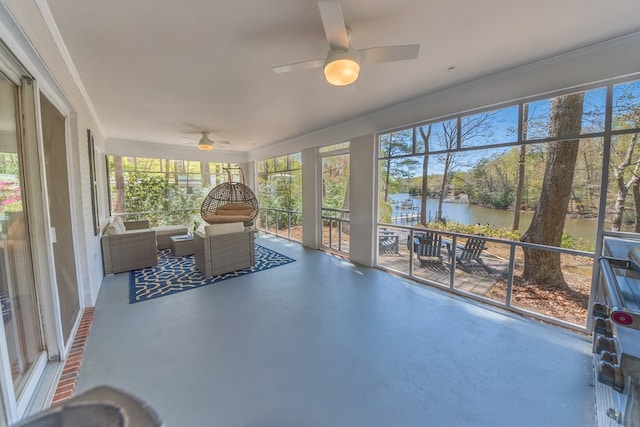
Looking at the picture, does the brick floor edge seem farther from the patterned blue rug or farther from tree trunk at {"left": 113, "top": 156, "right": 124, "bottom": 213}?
tree trunk at {"left": 113, "top": 156, "right": 124, "bottom": 213}

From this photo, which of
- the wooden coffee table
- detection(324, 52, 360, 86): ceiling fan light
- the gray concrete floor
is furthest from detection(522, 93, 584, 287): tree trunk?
the wooden coffee table

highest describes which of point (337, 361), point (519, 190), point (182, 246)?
point (519, 190)

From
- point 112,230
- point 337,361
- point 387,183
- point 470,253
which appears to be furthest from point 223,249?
point 470,253

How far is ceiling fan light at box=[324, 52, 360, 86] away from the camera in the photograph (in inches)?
71.9

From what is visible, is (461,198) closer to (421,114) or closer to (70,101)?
(421,114)

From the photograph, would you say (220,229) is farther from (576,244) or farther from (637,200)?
(637,200)

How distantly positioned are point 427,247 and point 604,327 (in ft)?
7.87

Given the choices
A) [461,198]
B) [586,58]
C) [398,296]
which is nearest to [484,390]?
[398,296]

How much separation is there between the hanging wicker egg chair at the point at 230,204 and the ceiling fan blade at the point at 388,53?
16.4 feet

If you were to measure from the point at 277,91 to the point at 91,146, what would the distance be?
107 inches

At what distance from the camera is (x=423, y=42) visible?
2.21 metres

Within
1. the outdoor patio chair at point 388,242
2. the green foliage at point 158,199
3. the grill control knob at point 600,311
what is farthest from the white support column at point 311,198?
the grill control knob at point 600,311

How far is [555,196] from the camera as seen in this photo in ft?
8.89

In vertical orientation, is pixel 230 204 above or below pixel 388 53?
below
